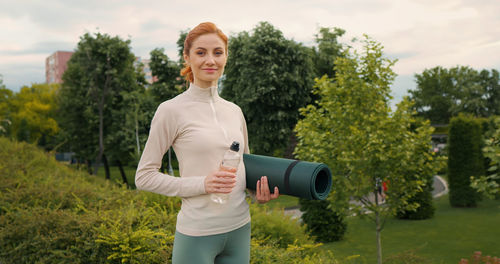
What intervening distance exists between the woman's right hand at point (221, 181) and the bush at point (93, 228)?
2169mm

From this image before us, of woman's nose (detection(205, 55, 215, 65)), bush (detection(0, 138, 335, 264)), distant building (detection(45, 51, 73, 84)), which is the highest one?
distant building (detection(45, 51, 73, 84))

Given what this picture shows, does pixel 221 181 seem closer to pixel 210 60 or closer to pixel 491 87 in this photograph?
pixel 210 60

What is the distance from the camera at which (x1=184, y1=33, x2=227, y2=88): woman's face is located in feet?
8.72

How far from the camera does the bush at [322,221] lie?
13.7 metres

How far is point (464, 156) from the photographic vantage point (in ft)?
65.7

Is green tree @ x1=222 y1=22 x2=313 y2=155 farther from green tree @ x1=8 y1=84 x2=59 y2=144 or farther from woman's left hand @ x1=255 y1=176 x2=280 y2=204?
green tree @ x1=8 y1=84 x2=59 y2=144

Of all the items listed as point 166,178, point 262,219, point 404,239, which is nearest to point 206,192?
point 166,178

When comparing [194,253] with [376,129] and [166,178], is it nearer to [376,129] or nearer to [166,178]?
[166,178]

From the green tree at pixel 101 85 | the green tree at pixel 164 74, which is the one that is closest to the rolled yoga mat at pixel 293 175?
the green tree at pixel 164 74

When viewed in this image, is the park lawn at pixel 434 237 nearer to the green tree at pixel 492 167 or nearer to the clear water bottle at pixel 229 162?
the green tree at pixel 492 167

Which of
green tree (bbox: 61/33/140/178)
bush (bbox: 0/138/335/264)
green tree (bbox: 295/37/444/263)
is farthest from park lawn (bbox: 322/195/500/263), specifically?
green tree (bbox: 61/33/140/178)

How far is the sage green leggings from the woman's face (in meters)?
0.99

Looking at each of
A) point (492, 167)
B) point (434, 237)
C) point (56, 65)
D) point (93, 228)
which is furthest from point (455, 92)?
point (56, 65)

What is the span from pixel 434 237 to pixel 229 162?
14097mm
